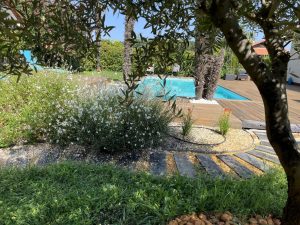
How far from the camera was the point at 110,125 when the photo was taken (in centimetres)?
539

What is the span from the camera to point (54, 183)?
11.7ft

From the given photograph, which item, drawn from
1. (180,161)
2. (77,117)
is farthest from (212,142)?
(77,117)

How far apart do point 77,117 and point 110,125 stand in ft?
2.27

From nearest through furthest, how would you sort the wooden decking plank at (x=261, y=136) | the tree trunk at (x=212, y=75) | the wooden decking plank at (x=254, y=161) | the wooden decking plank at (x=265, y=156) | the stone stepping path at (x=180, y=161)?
the stone stepping path at (x=180, y=161), the wooden decking plank at (x=254, y=161), the wooden decking plank at (x=265, y=156), the wooden decking plank at (x=261, y=136), the tree trunk at (x=212, y=75)

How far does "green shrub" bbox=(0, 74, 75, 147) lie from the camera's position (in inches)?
233

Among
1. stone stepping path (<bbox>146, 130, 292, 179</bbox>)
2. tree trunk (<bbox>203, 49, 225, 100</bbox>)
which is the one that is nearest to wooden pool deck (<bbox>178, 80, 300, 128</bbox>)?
tree trunk (<bbox>203, 49, 225, 100</bbox>)

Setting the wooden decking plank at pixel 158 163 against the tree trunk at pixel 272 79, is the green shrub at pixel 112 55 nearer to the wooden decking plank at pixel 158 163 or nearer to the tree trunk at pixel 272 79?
the wooden decking plank at pixel 158 163

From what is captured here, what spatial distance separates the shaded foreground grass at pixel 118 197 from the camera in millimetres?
2755

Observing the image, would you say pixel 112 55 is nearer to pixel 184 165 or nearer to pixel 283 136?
pixel 184 165

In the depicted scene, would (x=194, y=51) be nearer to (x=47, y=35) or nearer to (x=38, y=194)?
(x=47, y=35)

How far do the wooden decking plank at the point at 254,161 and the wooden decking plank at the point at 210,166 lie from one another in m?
0.66

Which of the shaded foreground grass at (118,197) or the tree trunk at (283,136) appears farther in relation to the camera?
the shaded foreground grass at (118,197)

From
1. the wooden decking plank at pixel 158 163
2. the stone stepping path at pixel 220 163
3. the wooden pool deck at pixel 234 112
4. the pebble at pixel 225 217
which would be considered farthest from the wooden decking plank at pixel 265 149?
the pebble at pixel 225 217

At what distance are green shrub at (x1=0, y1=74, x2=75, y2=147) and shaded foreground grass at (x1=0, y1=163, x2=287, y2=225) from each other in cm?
211
